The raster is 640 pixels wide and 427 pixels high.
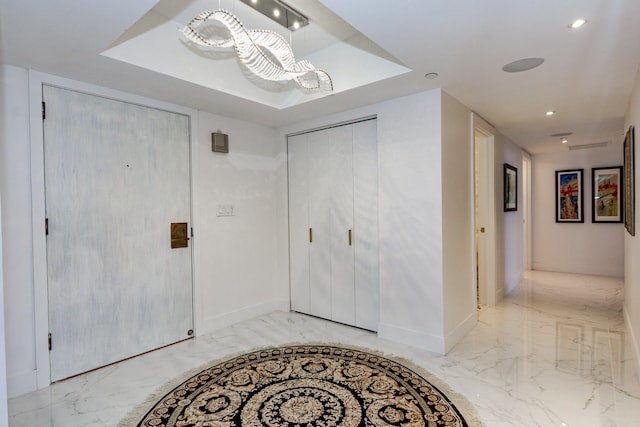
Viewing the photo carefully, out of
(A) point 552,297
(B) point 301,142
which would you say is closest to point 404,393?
Answer: (B) point 301,142

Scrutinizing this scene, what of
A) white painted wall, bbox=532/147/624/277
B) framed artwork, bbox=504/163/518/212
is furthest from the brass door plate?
white painted wall, bbox=532/147/624/277

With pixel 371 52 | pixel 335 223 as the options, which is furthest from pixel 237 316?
pixel 371 52

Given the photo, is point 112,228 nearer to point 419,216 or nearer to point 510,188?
point 419,216

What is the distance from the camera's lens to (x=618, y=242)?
5910 millimetres

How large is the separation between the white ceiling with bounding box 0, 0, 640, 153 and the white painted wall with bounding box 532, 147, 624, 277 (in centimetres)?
262

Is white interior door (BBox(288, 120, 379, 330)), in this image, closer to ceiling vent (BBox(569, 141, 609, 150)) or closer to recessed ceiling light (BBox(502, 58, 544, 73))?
recessed ceiling light (BBox(502, 58, 544, 73))

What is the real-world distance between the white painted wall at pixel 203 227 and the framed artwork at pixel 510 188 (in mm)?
3208

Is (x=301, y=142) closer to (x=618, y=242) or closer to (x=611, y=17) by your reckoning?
(x=611, y=17)

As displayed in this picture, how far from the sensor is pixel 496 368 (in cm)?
272

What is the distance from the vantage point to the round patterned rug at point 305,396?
208cm

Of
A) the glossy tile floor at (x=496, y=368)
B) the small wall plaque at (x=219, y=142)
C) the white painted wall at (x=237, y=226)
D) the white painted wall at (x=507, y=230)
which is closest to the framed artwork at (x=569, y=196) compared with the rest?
the white painted wall at (x=507, y=230)

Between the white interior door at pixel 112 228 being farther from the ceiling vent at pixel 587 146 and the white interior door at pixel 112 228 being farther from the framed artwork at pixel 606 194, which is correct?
the framed artwork at pixel 606 194

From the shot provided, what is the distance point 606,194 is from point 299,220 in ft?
18.2

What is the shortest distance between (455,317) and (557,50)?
2.32 meters
